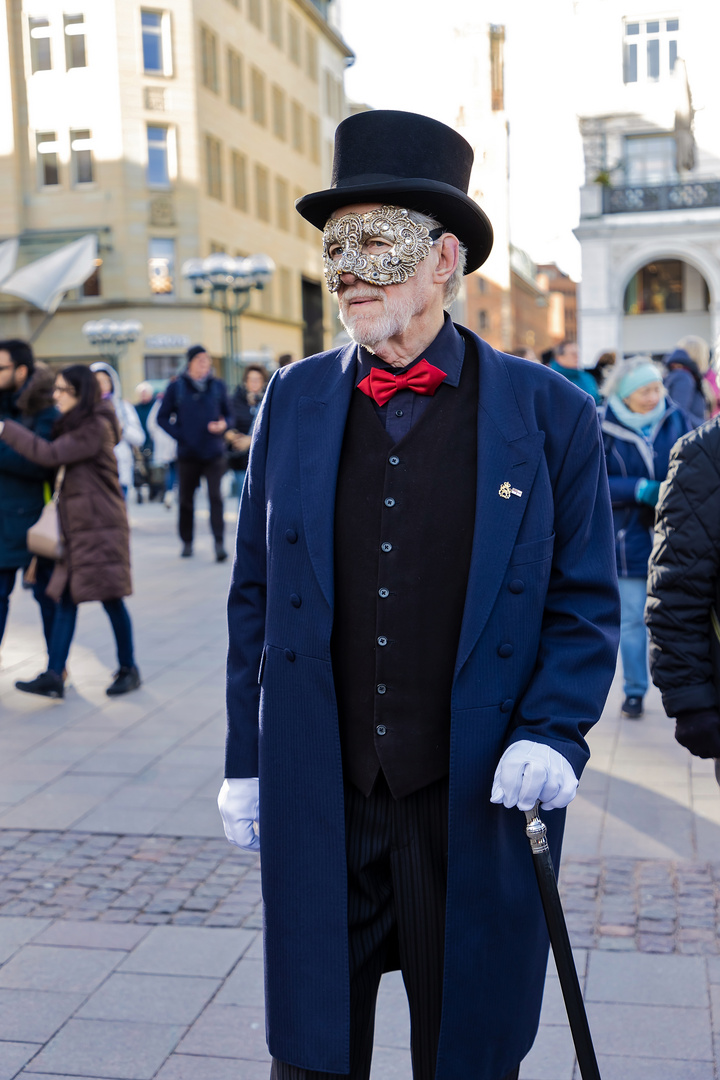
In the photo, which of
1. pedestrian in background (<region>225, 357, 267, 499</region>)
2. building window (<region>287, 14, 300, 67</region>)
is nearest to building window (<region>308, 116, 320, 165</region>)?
building window (<region>287, 14, 300, 67</region>)

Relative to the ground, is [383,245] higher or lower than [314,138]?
lower

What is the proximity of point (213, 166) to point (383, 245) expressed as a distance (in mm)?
40539

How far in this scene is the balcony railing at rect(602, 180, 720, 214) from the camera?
109ft

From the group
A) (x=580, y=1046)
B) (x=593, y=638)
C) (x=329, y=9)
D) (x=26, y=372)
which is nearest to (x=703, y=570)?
(x=593, y=638)

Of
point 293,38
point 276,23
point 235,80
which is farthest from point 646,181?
point 293,38

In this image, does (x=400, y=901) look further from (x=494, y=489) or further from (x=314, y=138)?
(x=314, y=138)

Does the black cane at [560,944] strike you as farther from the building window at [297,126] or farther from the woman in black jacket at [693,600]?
the building window at [297,126]

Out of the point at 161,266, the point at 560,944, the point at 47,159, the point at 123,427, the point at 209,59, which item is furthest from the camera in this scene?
the point at 209,59

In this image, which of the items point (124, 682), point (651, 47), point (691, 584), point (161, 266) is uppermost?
point (651, 47)

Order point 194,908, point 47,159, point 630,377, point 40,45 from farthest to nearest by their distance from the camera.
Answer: point 47,159 < point 40,45 < point 630,377 < point 194,908

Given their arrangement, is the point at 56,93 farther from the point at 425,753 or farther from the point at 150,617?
the point at 425,753

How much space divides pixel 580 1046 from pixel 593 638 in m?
0.70

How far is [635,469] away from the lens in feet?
20.6

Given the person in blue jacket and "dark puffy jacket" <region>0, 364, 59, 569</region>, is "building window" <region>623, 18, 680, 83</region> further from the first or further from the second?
"dark puffy jacket" <region>0, 364, 59, 569</region>
